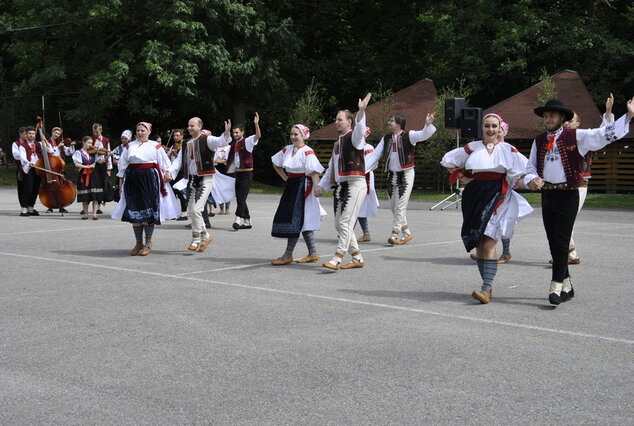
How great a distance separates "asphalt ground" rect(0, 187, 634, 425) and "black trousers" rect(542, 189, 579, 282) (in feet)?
1.28

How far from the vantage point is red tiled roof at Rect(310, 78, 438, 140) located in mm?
33062

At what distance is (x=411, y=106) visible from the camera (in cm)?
3381

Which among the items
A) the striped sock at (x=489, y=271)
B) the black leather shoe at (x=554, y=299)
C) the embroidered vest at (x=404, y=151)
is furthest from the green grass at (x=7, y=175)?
the black leather shoe at (x=554, y=299)

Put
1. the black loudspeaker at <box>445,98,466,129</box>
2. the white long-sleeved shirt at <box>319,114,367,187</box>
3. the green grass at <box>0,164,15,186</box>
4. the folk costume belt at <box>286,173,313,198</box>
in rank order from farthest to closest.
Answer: the green grass at <box>0,164,15,186</box>, the black loudspeaker at <box>445,98,466,129</box>, the folk costume belt at <box>286,173,313,198</box>, the white long-sleeved shirt at <box>319,114,367,187</box>

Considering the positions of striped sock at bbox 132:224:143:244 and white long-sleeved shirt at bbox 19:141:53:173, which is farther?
white long-sleeved shirt at bbox 19:141:53:173

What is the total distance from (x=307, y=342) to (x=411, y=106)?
28423mm

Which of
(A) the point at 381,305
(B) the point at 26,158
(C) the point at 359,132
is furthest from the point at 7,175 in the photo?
(A) the point at 381,305

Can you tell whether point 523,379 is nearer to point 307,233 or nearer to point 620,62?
point 307,233

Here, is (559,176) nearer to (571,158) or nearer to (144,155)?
(571,158)

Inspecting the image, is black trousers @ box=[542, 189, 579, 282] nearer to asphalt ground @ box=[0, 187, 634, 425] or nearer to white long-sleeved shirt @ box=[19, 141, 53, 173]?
asphalt ground @ box=[0, 187, 634, 425]

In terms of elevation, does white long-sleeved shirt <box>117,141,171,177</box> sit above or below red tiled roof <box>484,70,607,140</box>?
below

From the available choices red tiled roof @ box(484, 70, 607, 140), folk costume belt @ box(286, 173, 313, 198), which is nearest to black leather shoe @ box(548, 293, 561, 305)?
folk costume belt @ box(286, 173, 313, 198)

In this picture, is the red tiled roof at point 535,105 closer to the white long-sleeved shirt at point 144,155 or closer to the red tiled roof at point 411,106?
the red tiled roof at point 411,106

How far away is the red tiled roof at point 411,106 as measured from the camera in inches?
1302
